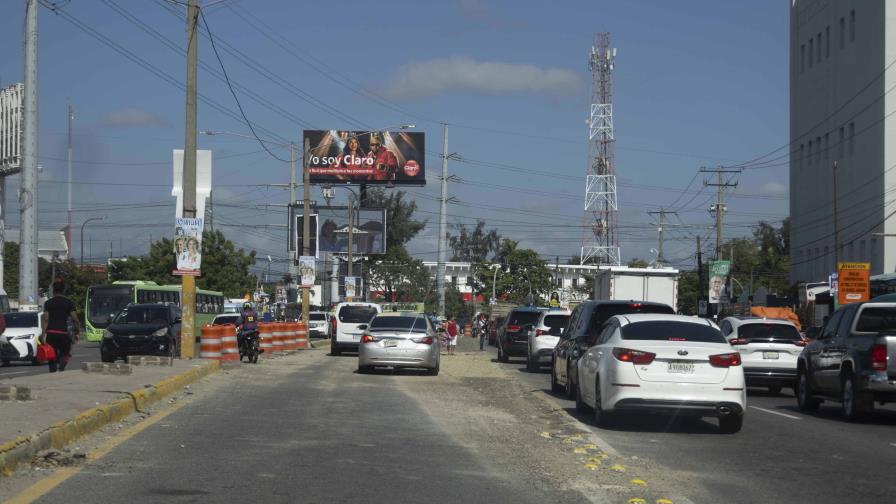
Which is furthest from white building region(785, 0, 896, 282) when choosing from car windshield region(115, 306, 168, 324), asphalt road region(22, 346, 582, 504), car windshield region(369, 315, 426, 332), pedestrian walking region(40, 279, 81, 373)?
asphalt road region(22, 346, 582, 504)

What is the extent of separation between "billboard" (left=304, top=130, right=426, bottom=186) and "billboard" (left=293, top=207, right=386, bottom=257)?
5.92m

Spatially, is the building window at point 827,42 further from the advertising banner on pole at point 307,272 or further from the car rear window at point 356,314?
the car rear window at point 356,314

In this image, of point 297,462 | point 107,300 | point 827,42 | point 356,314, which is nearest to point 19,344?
point 356,314

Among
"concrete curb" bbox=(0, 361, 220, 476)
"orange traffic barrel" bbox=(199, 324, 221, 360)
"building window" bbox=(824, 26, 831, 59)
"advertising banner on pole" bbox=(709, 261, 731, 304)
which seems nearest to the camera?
"concrete curb" bbox=(0, 361, 220, 476)

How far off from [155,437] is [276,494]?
13.5ft

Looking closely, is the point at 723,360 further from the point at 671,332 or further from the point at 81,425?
the point at 81,425

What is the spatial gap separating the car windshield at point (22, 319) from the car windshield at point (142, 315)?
3037 millimetres

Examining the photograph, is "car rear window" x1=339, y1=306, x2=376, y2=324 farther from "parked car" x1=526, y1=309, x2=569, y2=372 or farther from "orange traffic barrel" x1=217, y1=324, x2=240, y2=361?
"parked car" x1=526, y1=309, x2=569, y2=372

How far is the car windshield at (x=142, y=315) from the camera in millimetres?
31562

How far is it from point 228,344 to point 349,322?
8812 millimetres

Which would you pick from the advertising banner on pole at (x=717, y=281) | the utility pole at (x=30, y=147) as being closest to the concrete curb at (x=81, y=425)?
the utility pole at (x=30, y=147)

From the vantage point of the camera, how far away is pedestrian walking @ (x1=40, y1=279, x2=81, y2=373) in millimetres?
20203

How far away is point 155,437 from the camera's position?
41.7ft

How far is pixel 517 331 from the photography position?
35719 mm
